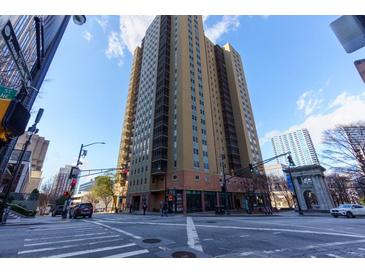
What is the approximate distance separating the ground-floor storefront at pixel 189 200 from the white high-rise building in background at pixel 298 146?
3142 inches

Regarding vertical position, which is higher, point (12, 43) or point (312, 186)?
point (312, 186)

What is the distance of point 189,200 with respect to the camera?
121ft

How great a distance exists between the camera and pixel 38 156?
10638 centimetres

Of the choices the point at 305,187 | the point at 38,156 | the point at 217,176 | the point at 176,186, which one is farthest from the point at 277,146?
the point at 38,156

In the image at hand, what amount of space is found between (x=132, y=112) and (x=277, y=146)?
117 metres

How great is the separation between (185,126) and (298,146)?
368 feet

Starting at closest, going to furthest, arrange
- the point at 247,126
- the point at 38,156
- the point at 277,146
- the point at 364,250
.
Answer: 1. the point at 364,250
2. the point at 247,126
3. the point at 38,156
4. the point at 277,146

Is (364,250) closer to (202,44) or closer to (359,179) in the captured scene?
(359,179)

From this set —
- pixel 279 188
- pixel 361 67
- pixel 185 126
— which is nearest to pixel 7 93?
pixel 361 67

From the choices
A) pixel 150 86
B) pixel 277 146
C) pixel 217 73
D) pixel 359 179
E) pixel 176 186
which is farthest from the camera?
pixel 277 146

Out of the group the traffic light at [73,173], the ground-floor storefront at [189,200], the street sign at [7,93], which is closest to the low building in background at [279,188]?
the ground-floor storefront at [189,200]

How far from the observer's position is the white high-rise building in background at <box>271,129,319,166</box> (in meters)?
111

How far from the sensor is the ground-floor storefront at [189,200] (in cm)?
3625

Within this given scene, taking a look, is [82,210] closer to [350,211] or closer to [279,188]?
[350,211]
